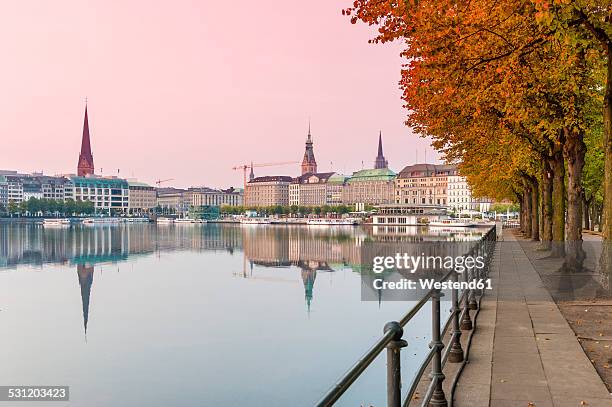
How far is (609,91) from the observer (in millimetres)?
14375

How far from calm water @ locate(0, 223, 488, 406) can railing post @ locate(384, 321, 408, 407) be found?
10.3 meters

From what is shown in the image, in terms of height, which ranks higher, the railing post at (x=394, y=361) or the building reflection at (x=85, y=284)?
the railing post at (x=394, y=361)

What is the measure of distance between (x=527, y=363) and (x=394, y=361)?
595 centimetres

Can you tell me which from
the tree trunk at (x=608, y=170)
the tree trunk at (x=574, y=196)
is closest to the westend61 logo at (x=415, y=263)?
the tree trunk at (x=574, y=196)

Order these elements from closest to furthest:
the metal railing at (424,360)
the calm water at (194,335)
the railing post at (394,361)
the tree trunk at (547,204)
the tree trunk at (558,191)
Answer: the metal railing at (424,360)
the railing post at (394,361)
the calm water at (194,335)
the tree trunk at (558,191)
the tree trunk at (547,204)

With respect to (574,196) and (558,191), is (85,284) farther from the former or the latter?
(574,196)

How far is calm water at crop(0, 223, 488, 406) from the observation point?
16.9 m

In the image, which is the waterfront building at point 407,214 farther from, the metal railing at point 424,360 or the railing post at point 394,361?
the railing post at point 394,361

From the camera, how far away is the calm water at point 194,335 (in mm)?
16859

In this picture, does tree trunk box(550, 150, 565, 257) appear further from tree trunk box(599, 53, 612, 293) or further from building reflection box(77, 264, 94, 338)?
building reflection box(77, 264, 94, 338)

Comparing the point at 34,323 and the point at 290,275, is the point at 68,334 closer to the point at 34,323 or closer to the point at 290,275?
the point at 34,323

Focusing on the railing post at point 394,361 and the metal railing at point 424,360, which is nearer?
the metal railing at point 424,360

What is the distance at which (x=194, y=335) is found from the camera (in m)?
24.2

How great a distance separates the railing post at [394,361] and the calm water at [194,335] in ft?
33.7
